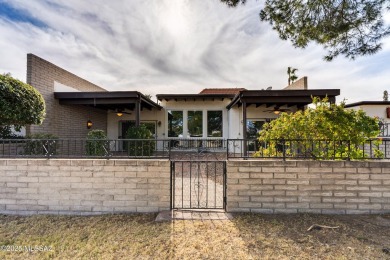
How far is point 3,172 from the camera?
3645mm

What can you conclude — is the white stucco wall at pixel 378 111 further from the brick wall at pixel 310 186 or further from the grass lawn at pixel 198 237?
the grass lawn at pixel 198 237

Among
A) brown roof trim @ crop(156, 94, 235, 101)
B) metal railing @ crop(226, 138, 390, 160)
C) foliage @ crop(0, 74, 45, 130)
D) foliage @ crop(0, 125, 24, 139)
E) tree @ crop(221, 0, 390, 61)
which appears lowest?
metal railing @ crop(226, 138, 390, 160)

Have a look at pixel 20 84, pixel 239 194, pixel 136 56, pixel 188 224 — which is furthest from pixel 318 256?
pixel 136 56

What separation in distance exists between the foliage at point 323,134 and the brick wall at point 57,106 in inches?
307

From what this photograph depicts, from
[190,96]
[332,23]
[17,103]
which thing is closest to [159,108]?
[190,96]

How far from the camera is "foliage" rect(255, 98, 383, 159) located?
3561mm

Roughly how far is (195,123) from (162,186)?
8.32 metres

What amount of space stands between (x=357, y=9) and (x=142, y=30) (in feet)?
20.5

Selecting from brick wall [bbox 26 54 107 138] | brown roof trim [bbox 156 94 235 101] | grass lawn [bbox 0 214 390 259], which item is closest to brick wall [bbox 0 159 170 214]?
grass lawn [bbox 0 214 390 259]

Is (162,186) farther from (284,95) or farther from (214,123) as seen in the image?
(214,123)

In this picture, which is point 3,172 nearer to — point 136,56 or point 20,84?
point 20,84

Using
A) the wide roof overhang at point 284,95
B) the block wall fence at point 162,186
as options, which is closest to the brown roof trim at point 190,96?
the wide roof overhang at point 284,95

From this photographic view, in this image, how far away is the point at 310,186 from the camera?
3.46 metres

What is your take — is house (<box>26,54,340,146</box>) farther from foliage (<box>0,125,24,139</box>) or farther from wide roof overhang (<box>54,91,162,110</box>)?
foliage (<box>0,125,24,139</box>)
